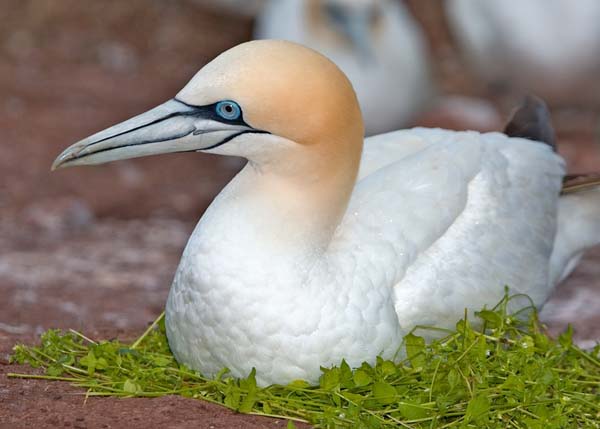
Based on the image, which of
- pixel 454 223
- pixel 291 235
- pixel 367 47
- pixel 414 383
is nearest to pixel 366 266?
pixel 291 235

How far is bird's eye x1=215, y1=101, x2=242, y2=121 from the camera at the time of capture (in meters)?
3.89

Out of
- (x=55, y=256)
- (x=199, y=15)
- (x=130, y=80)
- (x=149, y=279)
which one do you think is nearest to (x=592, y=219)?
(x=149, y=279)

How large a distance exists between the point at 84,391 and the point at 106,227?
13.4 ft

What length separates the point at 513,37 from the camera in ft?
34.6

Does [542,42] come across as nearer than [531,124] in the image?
No

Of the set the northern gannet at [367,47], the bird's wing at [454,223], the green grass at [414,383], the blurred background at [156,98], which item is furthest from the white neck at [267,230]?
the northern gannet at [367,47]

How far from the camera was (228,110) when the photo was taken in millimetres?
3914

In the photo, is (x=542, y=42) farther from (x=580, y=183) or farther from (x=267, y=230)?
(x=267, y=230)

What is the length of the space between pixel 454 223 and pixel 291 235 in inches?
31.2

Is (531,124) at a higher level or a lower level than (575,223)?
higher

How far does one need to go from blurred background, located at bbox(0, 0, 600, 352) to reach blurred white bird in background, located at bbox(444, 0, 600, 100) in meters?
0.01

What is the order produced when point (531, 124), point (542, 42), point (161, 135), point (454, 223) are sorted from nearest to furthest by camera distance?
1. point (161, 135)
2. point (454, 223)
3. point (531, 124)
4. point (542, 42)

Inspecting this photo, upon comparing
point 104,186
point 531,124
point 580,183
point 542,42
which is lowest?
point 104,186

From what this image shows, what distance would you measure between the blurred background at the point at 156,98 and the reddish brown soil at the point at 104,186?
0.07 feet
